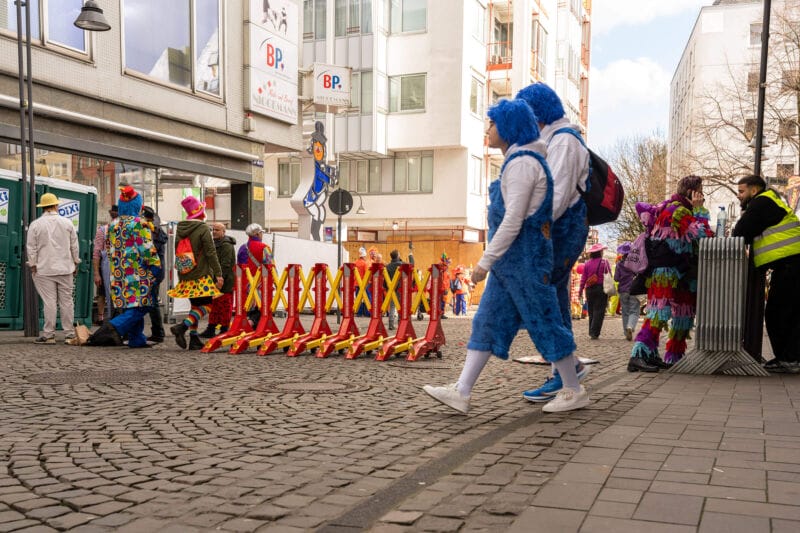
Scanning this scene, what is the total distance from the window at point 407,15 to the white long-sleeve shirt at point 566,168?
32279mm

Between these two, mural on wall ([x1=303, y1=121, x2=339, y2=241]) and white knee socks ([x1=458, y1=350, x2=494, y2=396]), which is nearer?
white knee socks ([x1=458, y1=350, x2=494, y2=396])

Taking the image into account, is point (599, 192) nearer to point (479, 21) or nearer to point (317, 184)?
point (317, 184)

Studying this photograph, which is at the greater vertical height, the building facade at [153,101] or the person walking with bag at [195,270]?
the building facade at [153,101]

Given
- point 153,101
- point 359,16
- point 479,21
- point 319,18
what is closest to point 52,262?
point 153,101

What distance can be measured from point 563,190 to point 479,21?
34.6 m

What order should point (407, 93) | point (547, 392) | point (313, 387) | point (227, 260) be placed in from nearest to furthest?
point (547, 392) → point (313, 387) → point (227, 260) → point (407, 93)

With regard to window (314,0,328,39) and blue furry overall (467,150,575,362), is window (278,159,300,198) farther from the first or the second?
blue furry overall (467,150,575,362)

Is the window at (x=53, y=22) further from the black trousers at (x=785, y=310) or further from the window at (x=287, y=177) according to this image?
the window at (x=287, y=177)

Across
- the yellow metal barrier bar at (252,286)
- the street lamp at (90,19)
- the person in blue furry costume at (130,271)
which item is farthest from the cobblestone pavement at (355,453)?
the street lamp at (90,19)

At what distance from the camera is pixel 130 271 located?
10.7 m

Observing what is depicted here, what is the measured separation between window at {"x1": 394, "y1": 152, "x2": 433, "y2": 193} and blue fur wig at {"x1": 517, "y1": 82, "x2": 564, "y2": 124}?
102ft

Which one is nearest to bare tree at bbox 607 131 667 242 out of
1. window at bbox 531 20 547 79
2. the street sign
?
window at bbox 531 20 547 79

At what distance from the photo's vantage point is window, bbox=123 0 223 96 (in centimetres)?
1750

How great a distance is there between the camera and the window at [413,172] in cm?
3719
